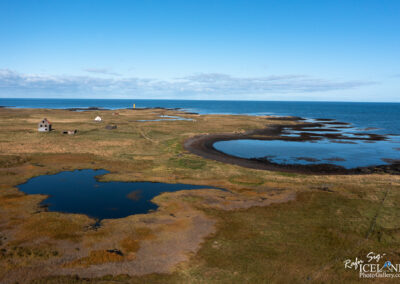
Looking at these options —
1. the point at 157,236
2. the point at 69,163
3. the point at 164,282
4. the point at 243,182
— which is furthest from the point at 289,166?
the point at 69,163

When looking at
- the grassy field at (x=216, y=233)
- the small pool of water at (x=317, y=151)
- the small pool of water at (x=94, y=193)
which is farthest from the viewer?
the small pool of water at (x=317, y=151)

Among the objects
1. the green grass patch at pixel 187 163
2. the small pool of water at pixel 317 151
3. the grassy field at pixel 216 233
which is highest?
the small pool of water at pixel 317 151

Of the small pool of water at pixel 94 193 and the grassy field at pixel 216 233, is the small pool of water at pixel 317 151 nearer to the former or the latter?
the grassy field at pixel 216 233

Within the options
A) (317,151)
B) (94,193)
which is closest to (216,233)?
(94,193)

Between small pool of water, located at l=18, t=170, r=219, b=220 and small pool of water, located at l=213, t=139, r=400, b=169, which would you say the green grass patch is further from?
small pool of water, located at l=213, t=139, r=400, b=169

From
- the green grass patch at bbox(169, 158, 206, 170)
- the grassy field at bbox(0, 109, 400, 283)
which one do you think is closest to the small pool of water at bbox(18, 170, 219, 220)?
the grassy field at bbox(0, 109, 400, 283)

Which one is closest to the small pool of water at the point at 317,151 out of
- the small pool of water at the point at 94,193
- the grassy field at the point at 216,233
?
the grassy field at the point at 216,233
